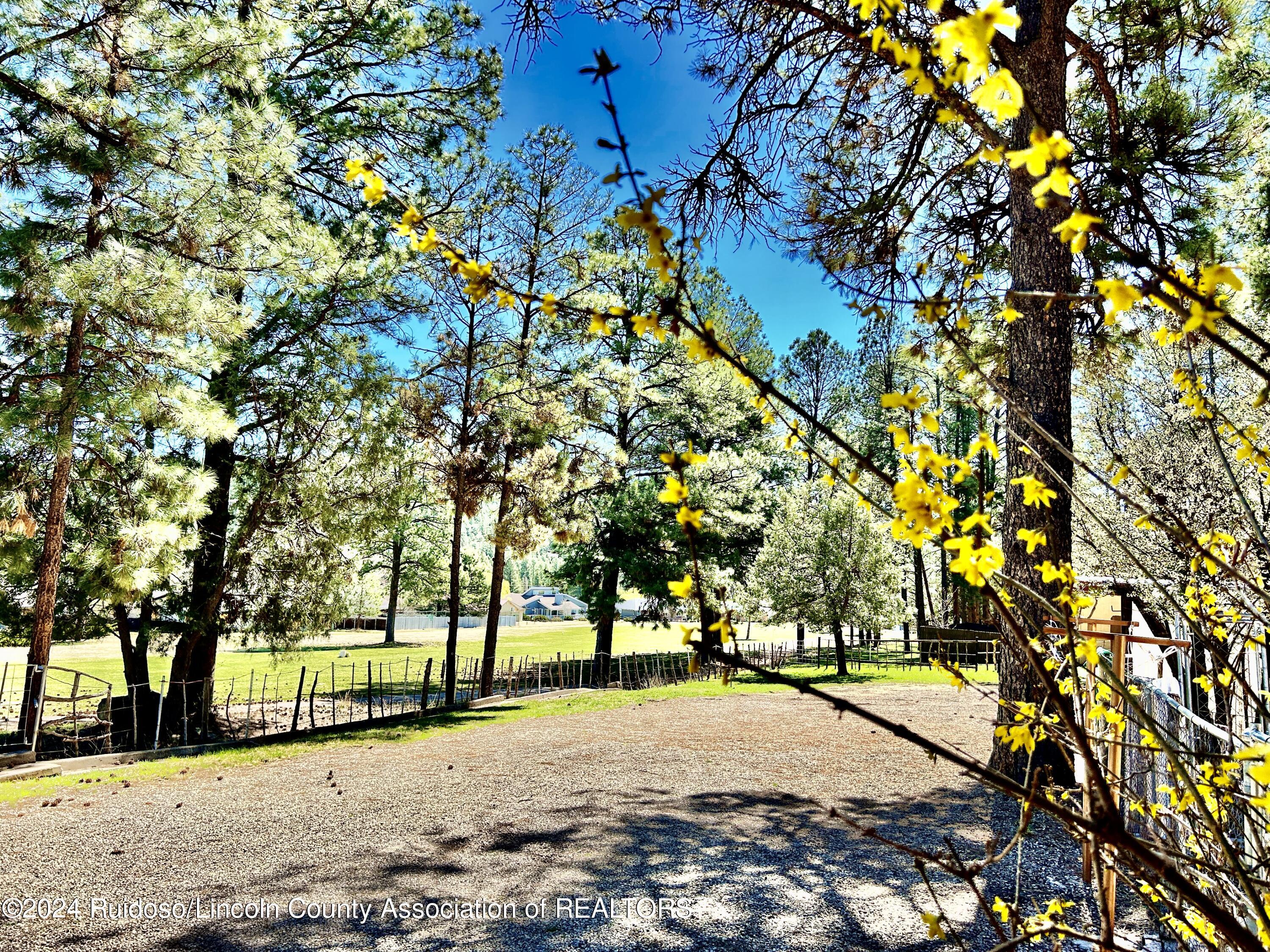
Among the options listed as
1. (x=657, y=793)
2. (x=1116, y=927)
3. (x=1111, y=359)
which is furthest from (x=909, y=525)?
(x=1111, y=359)

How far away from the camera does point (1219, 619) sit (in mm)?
2139

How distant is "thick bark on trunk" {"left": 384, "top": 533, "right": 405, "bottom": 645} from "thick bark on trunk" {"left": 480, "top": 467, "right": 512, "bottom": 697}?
628 inches

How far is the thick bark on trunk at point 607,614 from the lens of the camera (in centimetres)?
1844

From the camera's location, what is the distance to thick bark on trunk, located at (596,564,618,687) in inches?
726

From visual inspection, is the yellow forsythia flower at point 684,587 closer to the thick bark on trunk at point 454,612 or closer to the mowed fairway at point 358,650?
the mowed fairway at point 358,650

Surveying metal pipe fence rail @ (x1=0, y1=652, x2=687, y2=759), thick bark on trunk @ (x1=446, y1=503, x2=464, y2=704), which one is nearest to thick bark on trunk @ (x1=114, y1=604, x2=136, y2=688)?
metal pipe fence rail @ (x1=0, y1=652, x2=687, y2=759)

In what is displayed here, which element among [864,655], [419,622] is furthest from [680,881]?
[419,622]

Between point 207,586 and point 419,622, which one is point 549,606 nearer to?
point 419,622

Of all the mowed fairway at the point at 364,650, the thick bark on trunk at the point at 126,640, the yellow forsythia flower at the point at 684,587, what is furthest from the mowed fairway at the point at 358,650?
the yellow forsythia flower at the point at 684,587

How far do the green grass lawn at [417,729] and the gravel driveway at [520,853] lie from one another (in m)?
0.36

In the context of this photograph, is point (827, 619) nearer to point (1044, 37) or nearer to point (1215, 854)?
point (1044, 37)

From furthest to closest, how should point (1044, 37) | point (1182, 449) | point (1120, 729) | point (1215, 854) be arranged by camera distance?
point (1182, 449) → point (1044, 37) → point (1120, 729) → point (1215, 854)

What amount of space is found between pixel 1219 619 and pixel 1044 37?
531 centimetres

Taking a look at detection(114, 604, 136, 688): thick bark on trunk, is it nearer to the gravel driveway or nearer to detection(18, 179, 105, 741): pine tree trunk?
detection(18, 179, 105, 741): pine tree trunk
